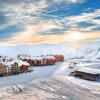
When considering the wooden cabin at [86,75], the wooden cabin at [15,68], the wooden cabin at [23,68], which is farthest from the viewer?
the wooden cabin at [23,68]

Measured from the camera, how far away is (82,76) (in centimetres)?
3809

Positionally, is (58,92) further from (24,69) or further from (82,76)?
(24,69)

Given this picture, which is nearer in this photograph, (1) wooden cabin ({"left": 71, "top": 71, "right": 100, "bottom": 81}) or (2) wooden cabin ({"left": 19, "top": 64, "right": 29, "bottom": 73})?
(1) wooden cabin ({"left": 71, "top": 71, "right": 100, "bottom": 81})

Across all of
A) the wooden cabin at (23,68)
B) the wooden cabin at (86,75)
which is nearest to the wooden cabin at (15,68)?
the wooden cabin at (23,68)

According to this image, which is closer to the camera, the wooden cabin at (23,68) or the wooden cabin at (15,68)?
the wooden cabin at (15,68)

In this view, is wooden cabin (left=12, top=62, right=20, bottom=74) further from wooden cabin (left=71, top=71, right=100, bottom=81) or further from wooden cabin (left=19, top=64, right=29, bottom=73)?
wooden cabin (left=71, top=71, right=100, bottom=81)

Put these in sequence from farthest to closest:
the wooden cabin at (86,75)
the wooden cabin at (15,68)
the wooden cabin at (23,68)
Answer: the wooden cabin at (23,68) < the wooden cabin at (15,68) < the wooden cabin at (86,75)

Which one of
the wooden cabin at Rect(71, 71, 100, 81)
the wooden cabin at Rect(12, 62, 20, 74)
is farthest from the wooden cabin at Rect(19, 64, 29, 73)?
the wooden cabin at Rect(71, 71, 100, 81)

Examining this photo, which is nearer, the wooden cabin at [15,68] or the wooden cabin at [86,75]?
the wooden cabin at [86,75]

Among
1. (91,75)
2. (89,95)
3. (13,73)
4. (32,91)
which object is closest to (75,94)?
(89,95)

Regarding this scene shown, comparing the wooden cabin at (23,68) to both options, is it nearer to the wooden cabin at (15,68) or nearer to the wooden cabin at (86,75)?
the wooden cabin at (15,68)

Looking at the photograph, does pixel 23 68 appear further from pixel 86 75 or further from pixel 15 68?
pixel 86 75

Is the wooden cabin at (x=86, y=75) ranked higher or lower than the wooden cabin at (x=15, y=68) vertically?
lower

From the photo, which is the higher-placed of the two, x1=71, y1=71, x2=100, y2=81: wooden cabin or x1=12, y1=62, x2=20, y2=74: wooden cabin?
x1=12, y1=62, x2=20, y2=74: wooden cabin
